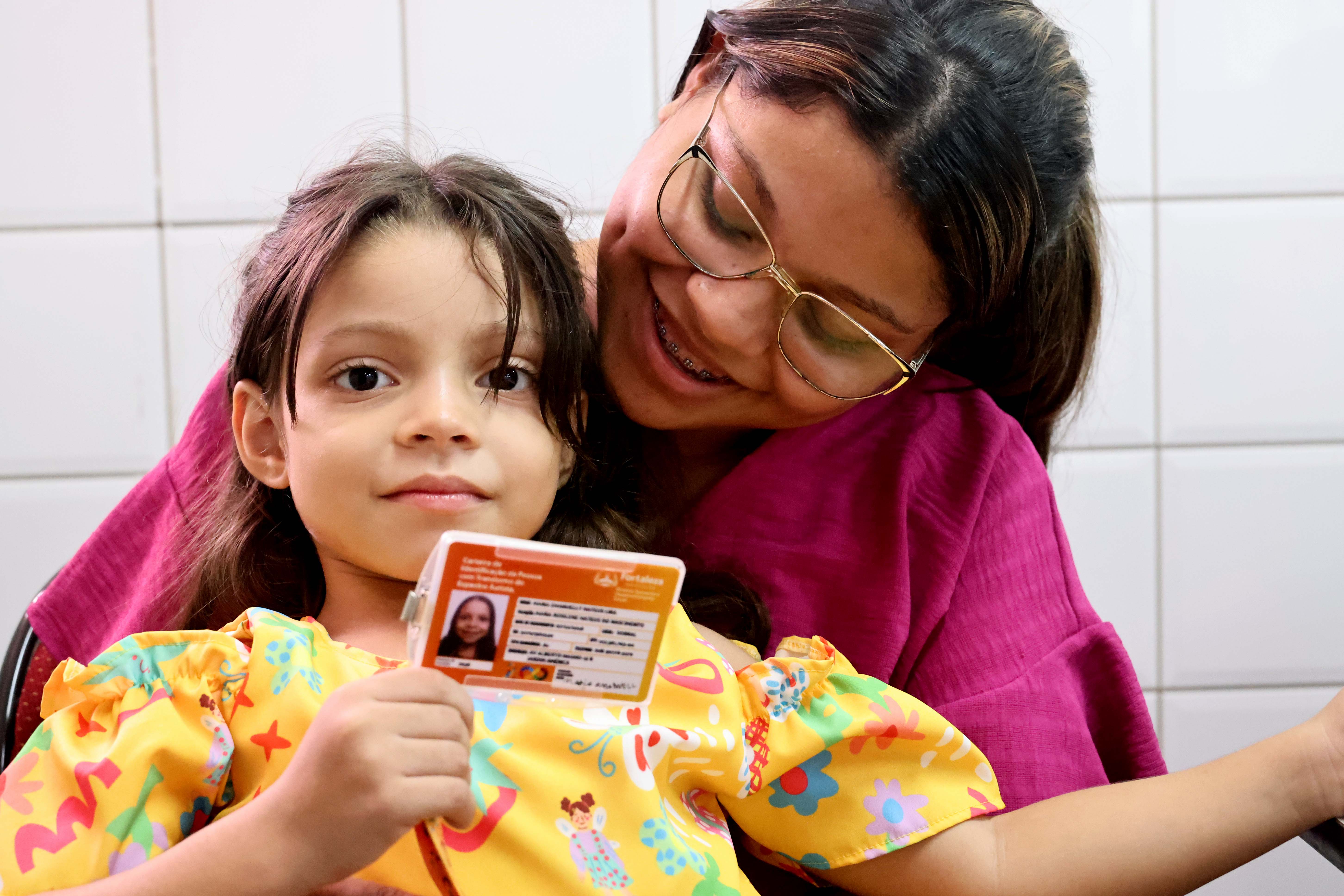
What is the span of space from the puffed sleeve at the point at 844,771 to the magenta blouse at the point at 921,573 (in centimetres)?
11

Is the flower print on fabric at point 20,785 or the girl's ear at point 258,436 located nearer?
the flower print on fabric at point 20,785

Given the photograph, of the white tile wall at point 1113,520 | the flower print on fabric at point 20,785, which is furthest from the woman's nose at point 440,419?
the white tile wall at point 1113,520

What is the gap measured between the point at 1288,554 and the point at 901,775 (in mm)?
1292

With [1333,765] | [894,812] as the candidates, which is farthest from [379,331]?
[1333,765]

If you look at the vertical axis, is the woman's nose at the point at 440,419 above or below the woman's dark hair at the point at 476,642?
above

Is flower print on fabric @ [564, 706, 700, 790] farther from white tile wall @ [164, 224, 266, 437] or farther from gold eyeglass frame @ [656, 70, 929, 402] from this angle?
white tile wall @ [164, 224, 266, 437]

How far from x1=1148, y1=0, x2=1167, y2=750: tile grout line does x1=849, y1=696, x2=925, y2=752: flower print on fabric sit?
1126 mm

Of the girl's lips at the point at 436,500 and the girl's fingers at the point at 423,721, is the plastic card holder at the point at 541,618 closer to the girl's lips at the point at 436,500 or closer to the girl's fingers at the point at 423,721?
the girl's fingers at the point at 423,721

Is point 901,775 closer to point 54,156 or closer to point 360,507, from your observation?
point 360,507

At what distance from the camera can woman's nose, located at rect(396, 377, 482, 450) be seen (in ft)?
2.74

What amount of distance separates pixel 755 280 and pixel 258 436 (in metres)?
0.44

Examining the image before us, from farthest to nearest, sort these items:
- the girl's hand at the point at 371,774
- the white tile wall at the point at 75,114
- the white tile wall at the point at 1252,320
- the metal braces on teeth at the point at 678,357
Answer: the white tile wall at the point at 1252,320 < the white tile wall at the point at 75,114 < the metal braces on teeth at the point at 678,357 < the girl's hand at the point at 371,774

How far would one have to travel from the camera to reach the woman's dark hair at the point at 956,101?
0.93 metres

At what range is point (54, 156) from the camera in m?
1.79
